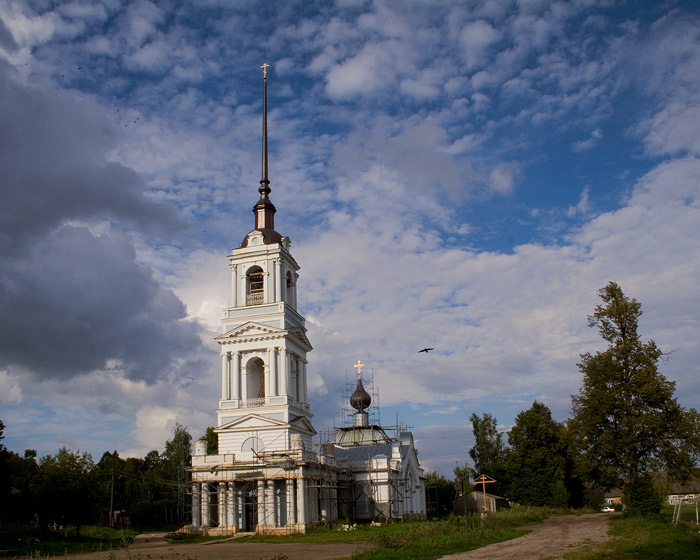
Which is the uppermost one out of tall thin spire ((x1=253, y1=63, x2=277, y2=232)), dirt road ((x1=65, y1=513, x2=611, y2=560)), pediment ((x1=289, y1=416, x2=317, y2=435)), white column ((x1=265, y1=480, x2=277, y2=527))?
tall thin spire ((x1=253, y1=63, x2=277, y2=232))

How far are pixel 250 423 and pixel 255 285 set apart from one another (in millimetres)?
9155

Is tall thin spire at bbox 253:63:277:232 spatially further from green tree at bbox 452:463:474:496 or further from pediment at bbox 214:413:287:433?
green tree at bbox 452:463:474:496

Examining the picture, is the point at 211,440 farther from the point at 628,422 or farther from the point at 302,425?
the point at 628,422

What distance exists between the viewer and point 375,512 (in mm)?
43656

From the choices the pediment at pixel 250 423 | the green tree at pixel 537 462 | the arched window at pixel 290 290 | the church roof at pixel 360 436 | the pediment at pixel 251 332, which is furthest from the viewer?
the green tree at pixel 537 462

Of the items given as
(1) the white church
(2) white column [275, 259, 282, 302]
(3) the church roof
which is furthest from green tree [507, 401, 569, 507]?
(2) white column [275, 259, 282, 302]

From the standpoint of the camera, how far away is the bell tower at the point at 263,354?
37844 mm

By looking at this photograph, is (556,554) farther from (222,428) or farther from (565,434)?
(222,428)

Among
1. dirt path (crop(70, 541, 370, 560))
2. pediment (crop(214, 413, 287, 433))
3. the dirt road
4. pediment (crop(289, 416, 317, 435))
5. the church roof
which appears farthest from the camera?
the church roof

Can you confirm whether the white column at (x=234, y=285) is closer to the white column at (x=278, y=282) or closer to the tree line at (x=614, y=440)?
the white column at (x=278, y=282)

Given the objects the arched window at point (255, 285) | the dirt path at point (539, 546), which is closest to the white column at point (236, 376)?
the arched window at point (255, 285)

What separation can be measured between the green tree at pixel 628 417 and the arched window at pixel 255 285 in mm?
19627

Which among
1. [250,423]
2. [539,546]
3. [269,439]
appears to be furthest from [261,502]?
[539,546]

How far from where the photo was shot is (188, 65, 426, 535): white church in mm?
35469
